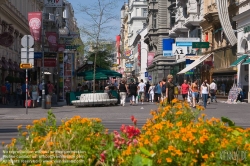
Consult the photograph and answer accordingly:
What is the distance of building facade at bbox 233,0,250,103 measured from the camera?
37031 millimetres

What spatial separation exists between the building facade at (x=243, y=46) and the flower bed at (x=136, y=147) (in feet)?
105

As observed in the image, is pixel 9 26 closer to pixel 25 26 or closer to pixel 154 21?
pixel 25 26

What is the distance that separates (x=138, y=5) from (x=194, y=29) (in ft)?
251

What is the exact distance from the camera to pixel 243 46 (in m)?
38.7

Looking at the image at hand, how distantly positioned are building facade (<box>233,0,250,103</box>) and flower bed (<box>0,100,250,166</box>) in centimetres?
3191

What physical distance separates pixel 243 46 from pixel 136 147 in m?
34.7

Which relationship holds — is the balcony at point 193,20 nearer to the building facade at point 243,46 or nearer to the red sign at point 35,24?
the building facade at point 243,46

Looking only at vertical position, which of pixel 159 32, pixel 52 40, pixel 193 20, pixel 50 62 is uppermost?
pixel 159 32

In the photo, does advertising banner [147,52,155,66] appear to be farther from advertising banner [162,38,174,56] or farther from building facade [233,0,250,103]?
building facade [233,0,250,103]

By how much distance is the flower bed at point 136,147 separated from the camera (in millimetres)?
4840

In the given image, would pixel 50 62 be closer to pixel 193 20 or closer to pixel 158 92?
pixel 158 92

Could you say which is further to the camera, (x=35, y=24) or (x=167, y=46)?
(x=167, y=46)

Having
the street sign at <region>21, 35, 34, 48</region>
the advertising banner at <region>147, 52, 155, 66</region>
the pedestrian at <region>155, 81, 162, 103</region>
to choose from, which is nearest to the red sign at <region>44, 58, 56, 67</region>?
the pedestrian at <region>155, 81, 162, 103</region>

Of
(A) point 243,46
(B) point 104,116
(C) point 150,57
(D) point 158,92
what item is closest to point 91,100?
Result: (D) point 158,92
